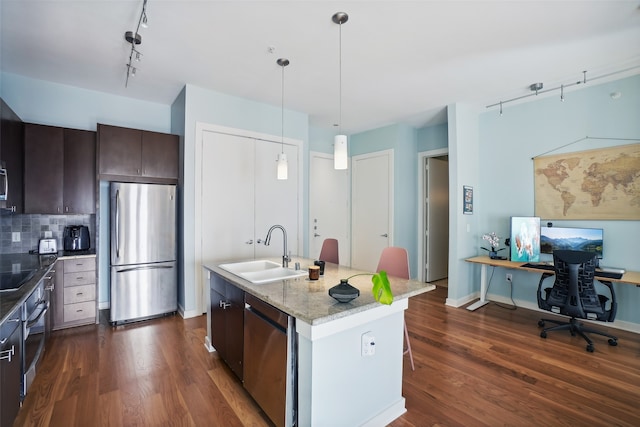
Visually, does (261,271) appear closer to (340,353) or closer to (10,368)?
(340,353)

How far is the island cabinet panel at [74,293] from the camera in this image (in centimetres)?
324

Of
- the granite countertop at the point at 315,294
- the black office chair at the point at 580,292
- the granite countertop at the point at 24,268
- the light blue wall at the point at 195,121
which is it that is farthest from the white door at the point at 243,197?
the black office chair at the point at 580,292

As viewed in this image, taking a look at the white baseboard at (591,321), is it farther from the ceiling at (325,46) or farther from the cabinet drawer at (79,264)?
the cabinet drawer at (79,264)

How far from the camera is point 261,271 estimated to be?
2.49 meters

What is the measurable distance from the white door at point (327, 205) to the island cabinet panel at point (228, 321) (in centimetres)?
289

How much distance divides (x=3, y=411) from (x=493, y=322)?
14.2 feet

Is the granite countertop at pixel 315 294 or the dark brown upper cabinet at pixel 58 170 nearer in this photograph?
the granite countertop at pixel 315 294

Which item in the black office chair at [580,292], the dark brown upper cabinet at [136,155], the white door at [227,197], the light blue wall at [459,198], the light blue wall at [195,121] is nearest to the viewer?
the black office chair at [580,292]

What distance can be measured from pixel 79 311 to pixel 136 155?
192 cm

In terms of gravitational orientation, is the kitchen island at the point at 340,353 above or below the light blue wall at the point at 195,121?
below

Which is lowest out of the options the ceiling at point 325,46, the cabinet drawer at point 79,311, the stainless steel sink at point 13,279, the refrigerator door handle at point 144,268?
the cabinet drawer at point 79,311

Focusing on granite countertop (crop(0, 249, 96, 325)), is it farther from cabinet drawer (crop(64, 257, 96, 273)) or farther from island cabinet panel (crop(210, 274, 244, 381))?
island cabinet panel (crop(210, 274, 244, 381))

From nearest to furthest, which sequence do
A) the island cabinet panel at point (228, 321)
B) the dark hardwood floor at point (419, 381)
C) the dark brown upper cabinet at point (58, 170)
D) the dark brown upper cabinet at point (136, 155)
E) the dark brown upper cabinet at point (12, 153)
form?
1. the dark hardwood floor at point (419, 381)
2. the island cabinet panel at point (228, 321)
3. the dark brown upper cabinet at point (12, 153)
4. the dark brown upper cabinet at point (58, 170)
5. the dark brown upper cabinet at point (136, 155)

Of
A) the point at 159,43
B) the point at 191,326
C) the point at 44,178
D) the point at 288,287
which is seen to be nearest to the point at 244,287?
the point at 288,287
